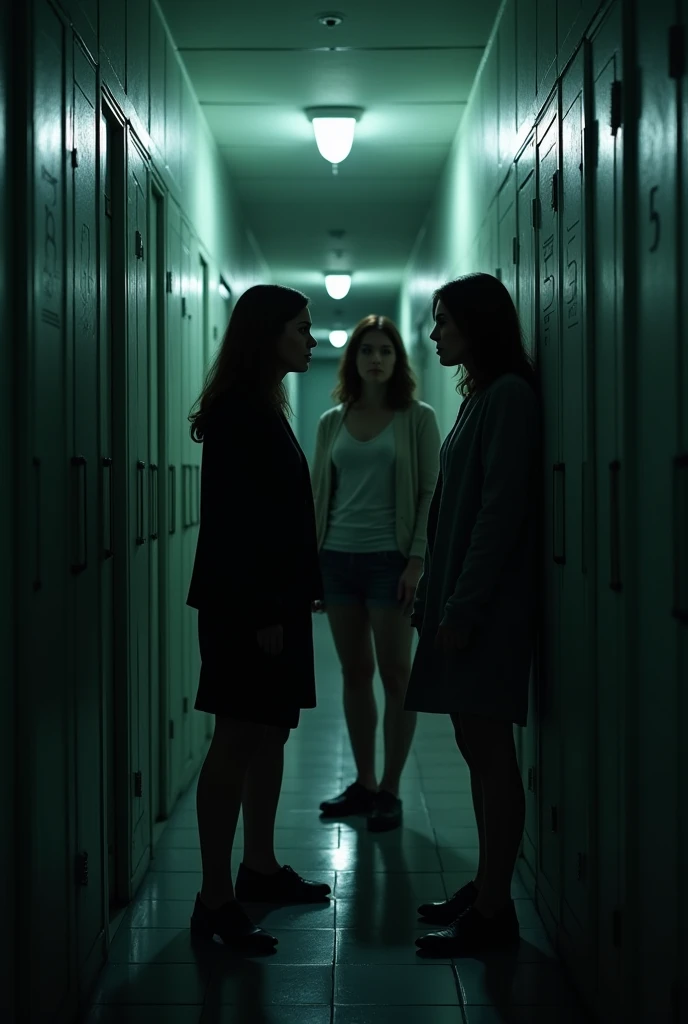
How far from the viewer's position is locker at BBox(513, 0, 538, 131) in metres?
3.02

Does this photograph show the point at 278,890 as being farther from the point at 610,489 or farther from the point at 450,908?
the point at 610,489

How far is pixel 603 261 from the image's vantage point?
2123 millimetres

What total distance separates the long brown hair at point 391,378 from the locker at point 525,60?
782 millimetres

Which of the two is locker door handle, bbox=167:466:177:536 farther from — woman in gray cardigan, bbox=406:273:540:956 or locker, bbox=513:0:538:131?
locker, bbox=513:0:538:131

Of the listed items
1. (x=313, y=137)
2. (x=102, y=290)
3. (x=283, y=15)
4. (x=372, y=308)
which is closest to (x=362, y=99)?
(x=313, y=137)

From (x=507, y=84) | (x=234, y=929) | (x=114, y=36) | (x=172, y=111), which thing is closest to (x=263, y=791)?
(x=234, y=929)

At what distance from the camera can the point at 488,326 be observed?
269 cm

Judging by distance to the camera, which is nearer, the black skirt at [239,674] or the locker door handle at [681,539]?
the locker door handle at [681,539]

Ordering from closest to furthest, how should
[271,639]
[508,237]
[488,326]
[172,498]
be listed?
[271,639]
[488,326]
[508,237]
[172,498]

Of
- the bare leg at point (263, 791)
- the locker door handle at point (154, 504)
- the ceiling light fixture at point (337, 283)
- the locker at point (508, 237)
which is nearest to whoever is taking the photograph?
the bare leg at point (263, 791)

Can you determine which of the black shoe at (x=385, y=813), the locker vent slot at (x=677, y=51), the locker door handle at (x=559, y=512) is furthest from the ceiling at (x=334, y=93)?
the black shoe at (x=385, y=813)

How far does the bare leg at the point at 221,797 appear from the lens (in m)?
2.64

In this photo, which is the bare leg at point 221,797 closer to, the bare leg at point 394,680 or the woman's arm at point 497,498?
the woman's arm at point 497,498

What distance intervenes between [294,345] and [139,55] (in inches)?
Answer: 45.8
